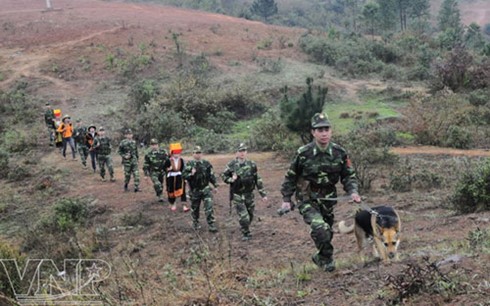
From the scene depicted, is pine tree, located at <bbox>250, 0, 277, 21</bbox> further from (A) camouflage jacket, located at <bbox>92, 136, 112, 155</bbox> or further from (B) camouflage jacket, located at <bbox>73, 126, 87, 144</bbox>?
(A) camouflage jacket, located at <bbox>92, 136, 112, 155</bbox>

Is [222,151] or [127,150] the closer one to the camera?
[127,150]

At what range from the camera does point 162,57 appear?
28.6m

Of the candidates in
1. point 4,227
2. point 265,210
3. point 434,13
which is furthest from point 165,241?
point 434,13

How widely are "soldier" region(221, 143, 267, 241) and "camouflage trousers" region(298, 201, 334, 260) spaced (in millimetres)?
2589

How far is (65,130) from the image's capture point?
15602 mm

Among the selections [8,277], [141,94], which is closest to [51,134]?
[141,94]

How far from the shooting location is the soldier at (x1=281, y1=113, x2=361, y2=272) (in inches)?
209

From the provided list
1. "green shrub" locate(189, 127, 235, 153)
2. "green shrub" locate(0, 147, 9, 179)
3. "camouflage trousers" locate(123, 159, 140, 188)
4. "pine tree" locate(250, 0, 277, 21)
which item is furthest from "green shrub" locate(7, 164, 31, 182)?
"pine tree" locate(250, 0, 277, 21)

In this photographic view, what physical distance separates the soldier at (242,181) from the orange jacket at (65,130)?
30.2 ft

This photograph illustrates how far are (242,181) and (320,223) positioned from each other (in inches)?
116

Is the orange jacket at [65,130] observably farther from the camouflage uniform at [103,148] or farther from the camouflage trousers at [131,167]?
the camouflage trousers at [131,167]

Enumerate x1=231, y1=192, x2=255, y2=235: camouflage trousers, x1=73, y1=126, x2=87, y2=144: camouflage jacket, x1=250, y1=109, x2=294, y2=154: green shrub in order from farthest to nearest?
x1=250, y1=109, x2=294, y2=154: green shrub, x1=73, y1=126, x2=87, y2=144: camouflage jacket, x1=231, y1=192, x2=255, y2=235: camouflage trousers

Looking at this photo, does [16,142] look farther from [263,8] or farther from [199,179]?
[263,8]

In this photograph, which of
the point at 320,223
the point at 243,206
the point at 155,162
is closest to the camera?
the point at 320,223
